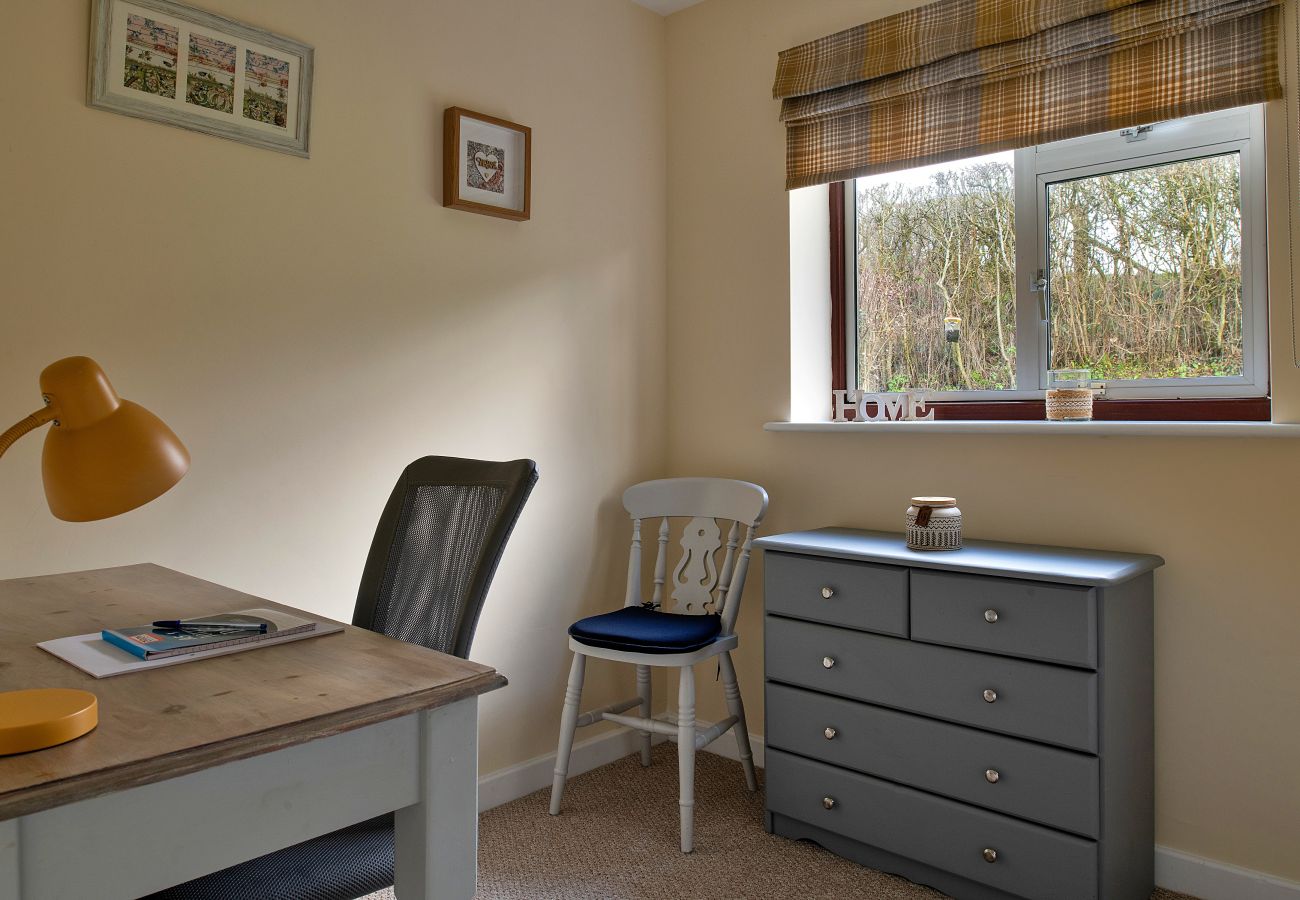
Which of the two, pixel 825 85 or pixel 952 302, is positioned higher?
pixel 825 85

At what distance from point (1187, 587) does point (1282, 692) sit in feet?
0.94

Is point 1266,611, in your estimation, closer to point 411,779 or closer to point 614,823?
point 614,823

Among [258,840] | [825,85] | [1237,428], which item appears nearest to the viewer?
[258,840]

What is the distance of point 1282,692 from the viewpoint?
212cm

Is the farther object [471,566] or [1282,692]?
[1282,692]

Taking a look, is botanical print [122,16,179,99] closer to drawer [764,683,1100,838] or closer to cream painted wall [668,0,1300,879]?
cream painted wall [668,0,1300,879]

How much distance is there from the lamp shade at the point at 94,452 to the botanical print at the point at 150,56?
4.21 ft

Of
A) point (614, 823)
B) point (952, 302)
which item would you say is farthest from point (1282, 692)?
point (614, 823)

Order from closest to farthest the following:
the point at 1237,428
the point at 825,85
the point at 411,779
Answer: the point at 411,779
the point at 1237,428
the point at 825,85

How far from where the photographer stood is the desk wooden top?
2.90 ft

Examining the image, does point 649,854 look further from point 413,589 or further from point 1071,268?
point 1071,268

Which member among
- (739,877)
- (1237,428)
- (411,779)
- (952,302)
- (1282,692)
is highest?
(952,302)

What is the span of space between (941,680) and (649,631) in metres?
0.78

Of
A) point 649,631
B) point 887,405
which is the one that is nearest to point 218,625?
point 649,631
